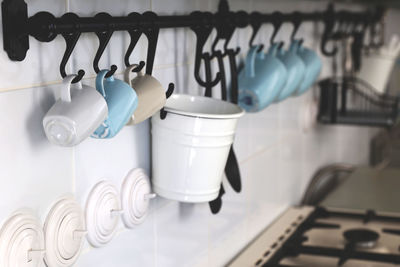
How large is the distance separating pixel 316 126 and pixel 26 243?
1.37 metres

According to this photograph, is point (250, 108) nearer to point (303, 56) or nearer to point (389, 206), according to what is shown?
point (303, 56)

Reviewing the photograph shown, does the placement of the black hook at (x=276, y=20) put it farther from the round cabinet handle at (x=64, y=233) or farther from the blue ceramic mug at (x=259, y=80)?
the round cabinet handle at (x=64, y=233)

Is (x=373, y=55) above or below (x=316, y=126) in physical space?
above

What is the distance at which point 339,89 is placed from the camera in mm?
2066

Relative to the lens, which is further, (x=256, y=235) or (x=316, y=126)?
(x=316, y=126)

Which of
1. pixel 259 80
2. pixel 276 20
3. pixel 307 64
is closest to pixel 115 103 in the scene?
pixel 259 80

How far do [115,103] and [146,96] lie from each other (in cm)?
8

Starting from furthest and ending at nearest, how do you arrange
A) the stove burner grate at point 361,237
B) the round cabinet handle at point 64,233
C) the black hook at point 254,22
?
the stove burner grate at point 361,237, the black hook at point 254,22, the round cabinet handle at point 64,233

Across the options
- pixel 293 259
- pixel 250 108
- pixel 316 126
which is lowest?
pixel 293 259

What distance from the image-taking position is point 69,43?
2.30 ft

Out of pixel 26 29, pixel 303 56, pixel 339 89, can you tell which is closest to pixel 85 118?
pixel 26 29

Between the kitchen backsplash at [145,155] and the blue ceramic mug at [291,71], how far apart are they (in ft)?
0.22

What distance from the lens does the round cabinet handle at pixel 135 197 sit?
2.98ft

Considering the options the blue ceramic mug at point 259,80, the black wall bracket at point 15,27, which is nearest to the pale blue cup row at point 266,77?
the blue ceramic mug at point 259,80
